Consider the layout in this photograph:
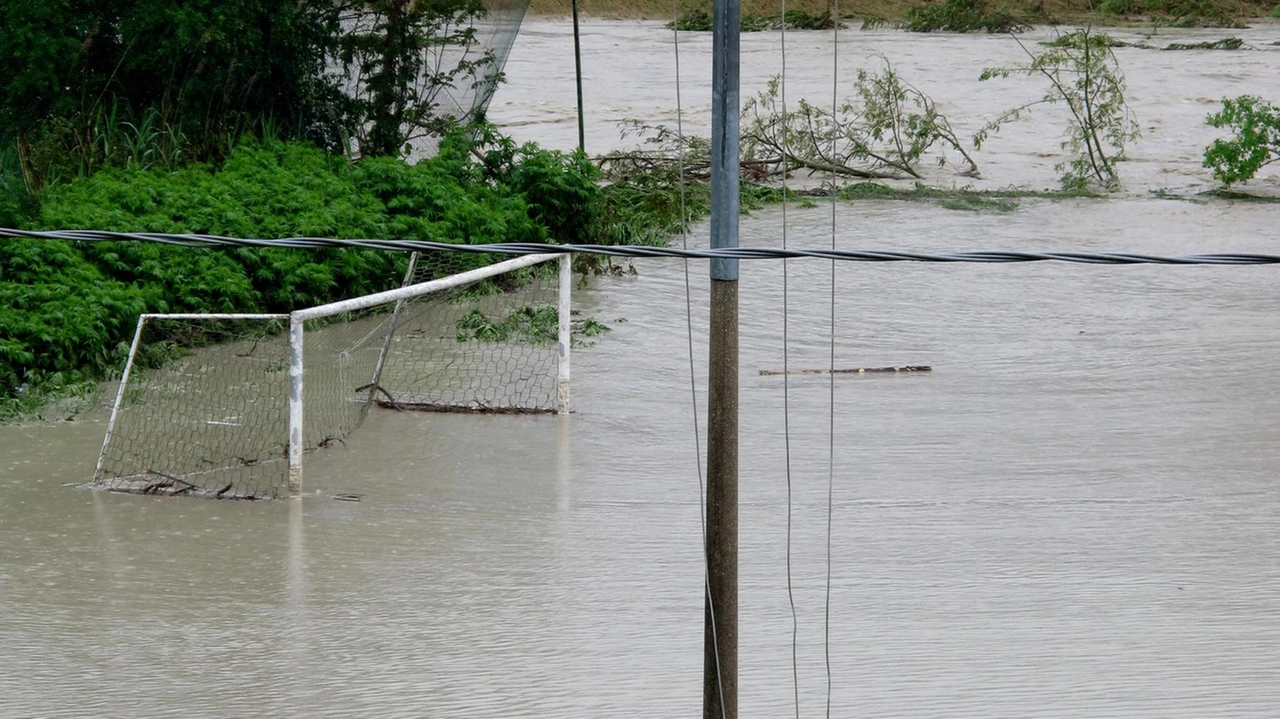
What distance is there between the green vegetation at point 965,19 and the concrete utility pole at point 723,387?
33.5 m

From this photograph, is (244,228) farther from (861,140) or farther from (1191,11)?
(1191,11)

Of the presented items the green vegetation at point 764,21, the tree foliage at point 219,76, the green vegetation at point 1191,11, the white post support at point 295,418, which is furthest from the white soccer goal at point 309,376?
the green vegetation at point 1191,11

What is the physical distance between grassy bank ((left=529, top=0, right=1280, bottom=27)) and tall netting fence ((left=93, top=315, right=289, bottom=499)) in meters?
29.2

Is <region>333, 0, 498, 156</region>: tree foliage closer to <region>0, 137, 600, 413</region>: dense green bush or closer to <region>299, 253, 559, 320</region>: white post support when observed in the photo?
<region>0, 137, 600, 413</region>: dense green bush

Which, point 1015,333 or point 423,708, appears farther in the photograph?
point 1015,333

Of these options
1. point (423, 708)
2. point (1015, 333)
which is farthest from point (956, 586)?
point (1015, 333)

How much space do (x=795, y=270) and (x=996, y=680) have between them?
8.02m

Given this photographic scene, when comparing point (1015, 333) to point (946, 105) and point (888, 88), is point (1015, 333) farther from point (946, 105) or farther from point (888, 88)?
point (946, 105)

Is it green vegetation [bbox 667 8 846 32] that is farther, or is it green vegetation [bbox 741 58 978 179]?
green vegetation [bbox 667 8 846 32]

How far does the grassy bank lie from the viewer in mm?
38188

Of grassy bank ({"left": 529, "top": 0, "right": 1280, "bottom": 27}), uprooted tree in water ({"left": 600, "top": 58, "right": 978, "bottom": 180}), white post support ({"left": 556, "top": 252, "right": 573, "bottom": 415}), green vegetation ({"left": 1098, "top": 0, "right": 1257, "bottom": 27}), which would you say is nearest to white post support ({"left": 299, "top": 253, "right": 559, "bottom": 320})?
white post support ({"left": 556, "top": 252, "right": 573, "bottom": 415})

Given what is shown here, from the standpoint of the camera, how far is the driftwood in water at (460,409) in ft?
29.0

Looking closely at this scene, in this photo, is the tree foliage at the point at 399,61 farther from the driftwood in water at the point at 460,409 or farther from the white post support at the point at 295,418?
the white post support at the point at 295,418

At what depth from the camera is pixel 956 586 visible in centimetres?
609
